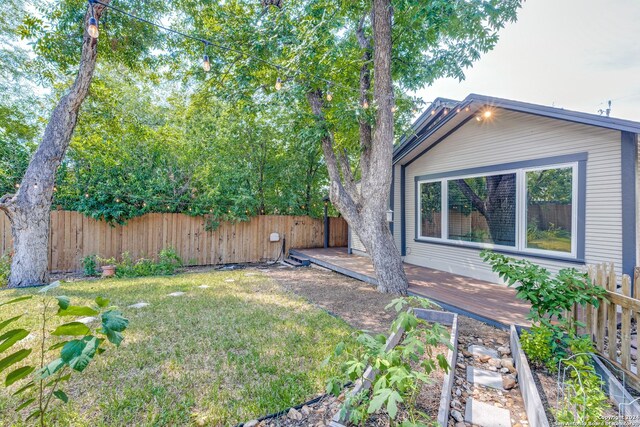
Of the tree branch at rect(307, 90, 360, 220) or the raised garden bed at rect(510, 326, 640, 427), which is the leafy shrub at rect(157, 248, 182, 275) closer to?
the tree branch at rect(307, 90, 360, 220)

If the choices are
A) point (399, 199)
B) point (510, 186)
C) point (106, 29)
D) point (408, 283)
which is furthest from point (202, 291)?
point (106, 29)

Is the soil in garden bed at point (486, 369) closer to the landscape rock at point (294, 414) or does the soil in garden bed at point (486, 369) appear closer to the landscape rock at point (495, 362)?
the landscape rock at point (495, 362)

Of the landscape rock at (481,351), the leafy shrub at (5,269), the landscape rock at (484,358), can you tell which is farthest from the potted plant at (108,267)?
the landscape rock at (484,358)

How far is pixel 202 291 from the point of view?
5664mm

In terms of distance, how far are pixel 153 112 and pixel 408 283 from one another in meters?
13.5

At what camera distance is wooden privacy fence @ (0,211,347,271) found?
7.34 m

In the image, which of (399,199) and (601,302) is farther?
(399,199)

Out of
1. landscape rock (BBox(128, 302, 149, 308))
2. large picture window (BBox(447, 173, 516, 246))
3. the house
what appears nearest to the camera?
the house

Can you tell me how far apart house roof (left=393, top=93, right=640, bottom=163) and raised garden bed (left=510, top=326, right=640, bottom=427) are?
3129 millimetres

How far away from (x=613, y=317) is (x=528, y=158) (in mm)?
3346

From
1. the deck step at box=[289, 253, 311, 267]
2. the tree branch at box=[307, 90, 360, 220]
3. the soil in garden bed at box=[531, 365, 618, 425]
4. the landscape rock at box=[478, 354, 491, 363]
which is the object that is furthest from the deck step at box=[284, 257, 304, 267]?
the soil in garden bed at box=[531, 365, 618, 425]

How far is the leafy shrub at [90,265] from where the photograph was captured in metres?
7.22

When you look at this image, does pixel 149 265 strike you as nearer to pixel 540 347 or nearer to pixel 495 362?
pixel 495 362

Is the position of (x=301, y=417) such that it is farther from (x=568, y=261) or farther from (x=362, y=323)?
(x=568, y=261)
